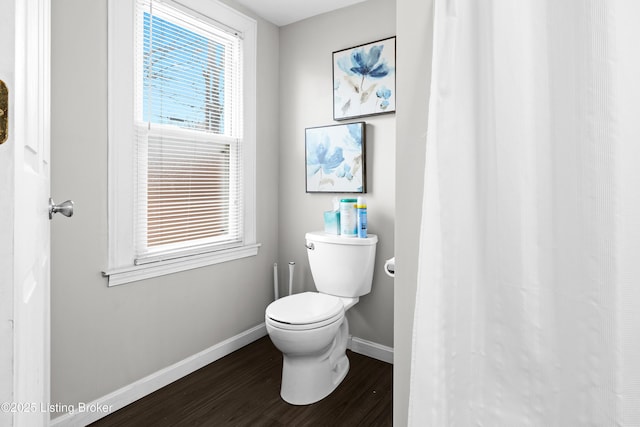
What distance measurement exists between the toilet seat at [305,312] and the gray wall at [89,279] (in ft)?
2.03

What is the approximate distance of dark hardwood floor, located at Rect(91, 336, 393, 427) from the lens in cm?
163

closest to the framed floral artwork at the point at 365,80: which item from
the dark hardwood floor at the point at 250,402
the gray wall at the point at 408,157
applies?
the gray wall at the point at 408,157

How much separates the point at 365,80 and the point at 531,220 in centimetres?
181

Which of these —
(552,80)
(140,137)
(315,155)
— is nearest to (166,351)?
(140,137)

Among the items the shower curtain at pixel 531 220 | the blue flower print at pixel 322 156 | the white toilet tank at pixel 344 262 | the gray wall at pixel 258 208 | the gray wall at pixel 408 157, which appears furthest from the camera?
the blue flower print at pixel 322 156

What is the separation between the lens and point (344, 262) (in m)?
2.09

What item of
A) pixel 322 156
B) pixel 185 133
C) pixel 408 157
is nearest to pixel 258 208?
pixel 322 156

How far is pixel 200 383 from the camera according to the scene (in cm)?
193

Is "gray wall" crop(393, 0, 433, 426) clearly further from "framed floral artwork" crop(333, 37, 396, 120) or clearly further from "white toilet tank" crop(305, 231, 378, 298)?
"framed floral artwork" crop(333, 37, 396, 120)

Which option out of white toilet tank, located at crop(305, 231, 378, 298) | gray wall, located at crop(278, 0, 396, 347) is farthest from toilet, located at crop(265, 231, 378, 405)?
gray wall, located at crop(278, 0, 396, 347)

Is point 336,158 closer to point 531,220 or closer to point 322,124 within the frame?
point 322,124

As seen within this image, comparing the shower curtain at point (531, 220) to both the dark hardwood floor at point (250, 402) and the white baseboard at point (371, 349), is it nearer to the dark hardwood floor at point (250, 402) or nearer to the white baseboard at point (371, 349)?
the dark hardwood floor at point (250, 402)

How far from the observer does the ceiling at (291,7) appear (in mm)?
2268

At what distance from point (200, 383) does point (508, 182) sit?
1939 mm
